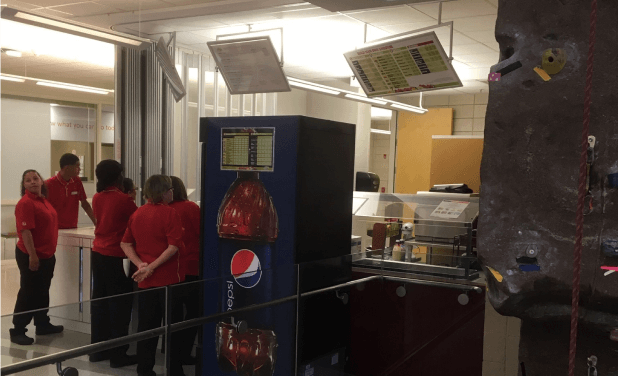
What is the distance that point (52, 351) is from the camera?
2137 millimetres

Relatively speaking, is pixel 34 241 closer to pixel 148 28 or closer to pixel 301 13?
Result: pixel 148 28

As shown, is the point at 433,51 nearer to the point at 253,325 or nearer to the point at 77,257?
the point at 253,325

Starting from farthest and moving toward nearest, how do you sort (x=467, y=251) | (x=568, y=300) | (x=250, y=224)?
(x=467, y=251), (x=250, y=224), (x=568, y=300)

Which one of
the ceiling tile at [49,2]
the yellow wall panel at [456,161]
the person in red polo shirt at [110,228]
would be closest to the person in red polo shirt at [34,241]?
the person in red polo shirt at [110,228]

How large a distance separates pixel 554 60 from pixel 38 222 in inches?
181

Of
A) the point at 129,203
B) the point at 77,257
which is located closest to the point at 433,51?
the point at 129,203

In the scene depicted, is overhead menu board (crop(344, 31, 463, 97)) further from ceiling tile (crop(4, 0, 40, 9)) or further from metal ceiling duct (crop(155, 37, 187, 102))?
ceiling tile (crop(4, 0, 40, 9))

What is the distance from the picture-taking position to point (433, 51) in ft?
16.0

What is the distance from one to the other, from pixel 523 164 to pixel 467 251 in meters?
1.40

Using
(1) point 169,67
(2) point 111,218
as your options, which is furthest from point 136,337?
(1) point 169,67

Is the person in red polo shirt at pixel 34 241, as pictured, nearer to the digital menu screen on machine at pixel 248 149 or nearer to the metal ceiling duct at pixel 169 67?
the metal ceiling duct at pixel 169 67

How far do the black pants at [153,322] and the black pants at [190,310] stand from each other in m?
0.03

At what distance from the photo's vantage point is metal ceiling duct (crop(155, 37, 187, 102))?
5104 mm

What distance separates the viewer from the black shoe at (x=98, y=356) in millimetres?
2266
